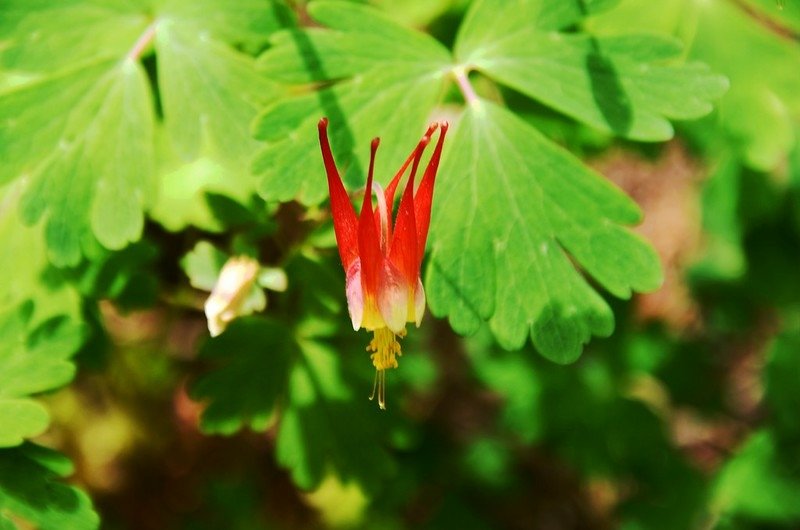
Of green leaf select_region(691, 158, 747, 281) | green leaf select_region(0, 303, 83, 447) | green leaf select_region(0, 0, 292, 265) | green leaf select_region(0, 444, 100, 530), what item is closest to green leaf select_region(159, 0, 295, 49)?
green leaf select_region(0, 0, 292, 265)

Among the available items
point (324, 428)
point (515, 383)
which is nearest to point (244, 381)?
point (324, 428)

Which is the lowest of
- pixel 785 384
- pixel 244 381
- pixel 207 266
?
pixel 785 384

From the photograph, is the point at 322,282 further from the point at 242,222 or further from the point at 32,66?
the point at 32,66

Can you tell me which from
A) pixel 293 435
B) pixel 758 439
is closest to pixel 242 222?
pixel 293 435

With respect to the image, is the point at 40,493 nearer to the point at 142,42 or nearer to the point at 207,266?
the point at 207,266

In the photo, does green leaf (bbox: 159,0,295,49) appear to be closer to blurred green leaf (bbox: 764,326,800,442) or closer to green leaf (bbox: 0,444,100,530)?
green leaf (bbox: 0,444,100,530)
